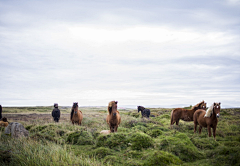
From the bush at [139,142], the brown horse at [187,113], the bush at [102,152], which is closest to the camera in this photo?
the bush at [102,152]

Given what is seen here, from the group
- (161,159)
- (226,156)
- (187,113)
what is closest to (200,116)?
(187,113)

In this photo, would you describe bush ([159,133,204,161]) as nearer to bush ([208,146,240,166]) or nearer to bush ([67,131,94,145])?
bush ([208,146,240,166])

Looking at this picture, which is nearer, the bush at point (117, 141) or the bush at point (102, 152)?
the bush at point (102, 152)

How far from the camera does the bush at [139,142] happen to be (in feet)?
25.4

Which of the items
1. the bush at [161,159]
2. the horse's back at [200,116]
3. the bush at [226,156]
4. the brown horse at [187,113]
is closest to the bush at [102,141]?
the bush at [161,159]

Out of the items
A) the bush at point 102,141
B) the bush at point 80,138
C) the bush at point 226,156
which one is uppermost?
the bush at point 226,156

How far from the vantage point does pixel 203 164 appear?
599 cm

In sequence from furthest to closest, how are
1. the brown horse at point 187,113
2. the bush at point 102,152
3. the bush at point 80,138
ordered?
the brown horse at point 187,113 → the bush at point 80,138 → the bush at point 102,152

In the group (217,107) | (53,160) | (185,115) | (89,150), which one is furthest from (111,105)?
(185,115)

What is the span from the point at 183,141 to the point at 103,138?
3.91 m

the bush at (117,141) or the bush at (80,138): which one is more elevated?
the bush at (117,141)

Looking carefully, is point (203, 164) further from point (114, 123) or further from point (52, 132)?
point (52, 132)

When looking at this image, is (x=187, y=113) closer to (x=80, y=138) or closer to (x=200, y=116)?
(x=200, y=116)

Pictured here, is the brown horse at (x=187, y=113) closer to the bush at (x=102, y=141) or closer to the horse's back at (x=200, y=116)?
the horse's back at (x=200, y=116)
